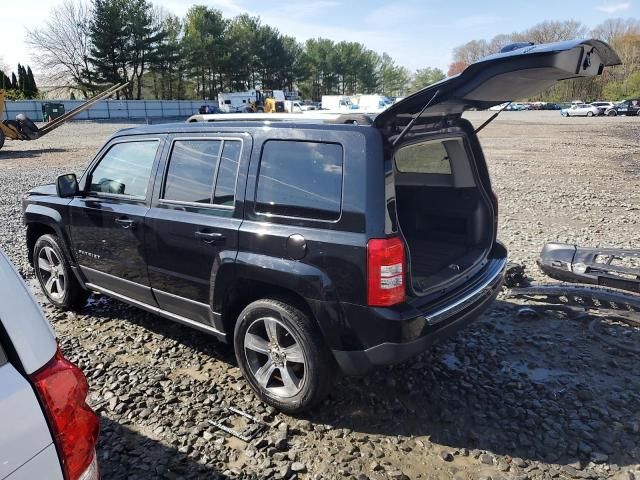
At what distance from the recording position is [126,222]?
4.08 metres

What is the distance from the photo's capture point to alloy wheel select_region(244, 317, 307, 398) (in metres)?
3.30

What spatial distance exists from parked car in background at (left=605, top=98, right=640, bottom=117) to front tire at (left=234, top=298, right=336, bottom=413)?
58.7 meters

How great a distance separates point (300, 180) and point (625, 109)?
59296 millimetres

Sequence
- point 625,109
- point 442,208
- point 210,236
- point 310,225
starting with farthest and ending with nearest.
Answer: point 625,109
point 442,208
point 210,236
point 310,225

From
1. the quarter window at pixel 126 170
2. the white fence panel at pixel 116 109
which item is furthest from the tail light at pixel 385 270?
the white fence panel at pixel 116 109

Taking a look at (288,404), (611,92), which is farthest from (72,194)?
(611,92)

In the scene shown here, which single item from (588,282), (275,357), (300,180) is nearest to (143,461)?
(275,357)

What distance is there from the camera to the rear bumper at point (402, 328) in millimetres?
2896

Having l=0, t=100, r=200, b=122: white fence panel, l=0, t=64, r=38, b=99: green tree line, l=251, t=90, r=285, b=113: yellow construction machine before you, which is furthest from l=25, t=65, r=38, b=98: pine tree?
l=251, t=90, r=285, b=113: yellow construction machine

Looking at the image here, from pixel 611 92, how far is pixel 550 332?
276ft

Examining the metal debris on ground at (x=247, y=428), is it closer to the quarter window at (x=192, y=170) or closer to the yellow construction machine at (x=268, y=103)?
the quarter window at (x=192, y=170)

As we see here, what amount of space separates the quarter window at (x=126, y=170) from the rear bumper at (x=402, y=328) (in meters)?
2.20

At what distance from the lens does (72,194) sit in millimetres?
4625

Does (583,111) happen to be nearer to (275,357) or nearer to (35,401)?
(275,357)
